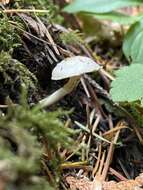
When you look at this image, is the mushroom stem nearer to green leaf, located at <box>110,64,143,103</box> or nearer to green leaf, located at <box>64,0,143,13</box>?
green leaf, located at <box>110,64,143,103</box>

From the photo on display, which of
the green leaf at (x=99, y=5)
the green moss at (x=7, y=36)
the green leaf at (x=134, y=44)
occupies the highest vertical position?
the green moss at (x=7, y=36)

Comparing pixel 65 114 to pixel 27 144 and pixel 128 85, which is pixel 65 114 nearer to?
pixel 128 85

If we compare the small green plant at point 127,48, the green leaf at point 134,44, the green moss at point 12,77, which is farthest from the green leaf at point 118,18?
the green moss at point 12,77

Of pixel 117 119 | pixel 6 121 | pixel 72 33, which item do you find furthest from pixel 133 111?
pixel 6 121

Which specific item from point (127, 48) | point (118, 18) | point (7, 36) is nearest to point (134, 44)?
point (127, 48)

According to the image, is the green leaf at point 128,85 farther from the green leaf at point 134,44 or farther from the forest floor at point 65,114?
the green leaf at point 134,44

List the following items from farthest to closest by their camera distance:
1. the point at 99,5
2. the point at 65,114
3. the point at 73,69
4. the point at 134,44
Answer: the point at 99,5, the point at 134,44, the point at 65,114, the point at 73,69
